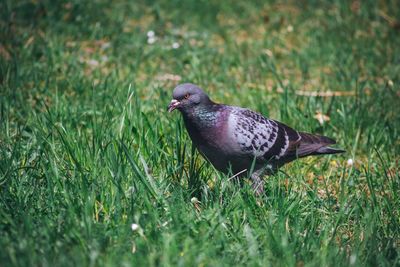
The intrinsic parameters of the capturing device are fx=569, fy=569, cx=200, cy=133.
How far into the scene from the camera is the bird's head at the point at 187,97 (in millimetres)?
4004

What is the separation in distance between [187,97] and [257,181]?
77cm

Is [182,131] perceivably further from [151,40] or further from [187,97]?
[151,40]

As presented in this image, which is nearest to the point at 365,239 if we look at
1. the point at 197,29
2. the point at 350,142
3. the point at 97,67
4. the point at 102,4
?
the point at 350,142

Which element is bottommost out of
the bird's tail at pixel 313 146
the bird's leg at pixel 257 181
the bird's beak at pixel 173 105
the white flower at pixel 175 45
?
the bird's leg at pixel 257 181

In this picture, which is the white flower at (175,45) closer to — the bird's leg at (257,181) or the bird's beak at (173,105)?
the bird's beak at (173,105)

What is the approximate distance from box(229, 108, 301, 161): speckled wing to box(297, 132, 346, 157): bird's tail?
6 centimetres

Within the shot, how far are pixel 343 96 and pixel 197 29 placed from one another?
2211mm

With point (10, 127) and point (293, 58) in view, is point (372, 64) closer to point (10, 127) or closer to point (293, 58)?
point (293, 58)

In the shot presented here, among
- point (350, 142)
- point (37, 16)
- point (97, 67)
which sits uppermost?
point (37, 16)

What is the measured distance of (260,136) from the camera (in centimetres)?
411

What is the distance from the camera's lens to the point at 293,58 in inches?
261

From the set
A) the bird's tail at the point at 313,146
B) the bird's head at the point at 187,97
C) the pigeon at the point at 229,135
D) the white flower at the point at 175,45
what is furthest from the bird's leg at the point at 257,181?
the white flower at the point at 175,45

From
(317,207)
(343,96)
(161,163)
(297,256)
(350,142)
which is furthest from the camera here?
(343,96)

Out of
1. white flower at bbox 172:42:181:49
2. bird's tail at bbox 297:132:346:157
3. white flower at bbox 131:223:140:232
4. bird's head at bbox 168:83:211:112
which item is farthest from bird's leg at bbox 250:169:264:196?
white flower at bbox 172:42:181:49
